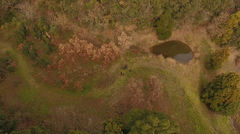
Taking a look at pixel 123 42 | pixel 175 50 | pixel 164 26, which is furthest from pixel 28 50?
pixel 175 50

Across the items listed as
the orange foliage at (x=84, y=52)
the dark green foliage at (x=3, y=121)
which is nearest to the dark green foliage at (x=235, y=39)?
the orange foliage at (x=84, y=52)

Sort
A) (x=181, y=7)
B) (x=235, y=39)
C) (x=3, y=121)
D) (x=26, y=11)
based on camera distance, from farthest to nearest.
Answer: (x=235, y=39), (x=181, y=7), (x=26, y=11), (x=3, y=121)

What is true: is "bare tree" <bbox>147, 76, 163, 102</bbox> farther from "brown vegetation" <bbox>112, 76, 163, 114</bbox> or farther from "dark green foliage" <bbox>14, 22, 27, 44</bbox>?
"dark green foliage" <bbox>14, 22, 27, 44</bbox>

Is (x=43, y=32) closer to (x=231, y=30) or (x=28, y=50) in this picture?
(x=28, y=50)

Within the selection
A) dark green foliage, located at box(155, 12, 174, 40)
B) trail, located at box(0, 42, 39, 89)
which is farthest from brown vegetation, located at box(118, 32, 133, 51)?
trail, located at box(0, 42, 39, 89)

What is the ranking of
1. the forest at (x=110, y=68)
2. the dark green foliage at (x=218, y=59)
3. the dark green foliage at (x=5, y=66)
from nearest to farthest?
1. the forest at (x=110, y=68)
2. the dark green foliage at (x=5, y=66)
3. the dark green foliage at (x=218, y=59)

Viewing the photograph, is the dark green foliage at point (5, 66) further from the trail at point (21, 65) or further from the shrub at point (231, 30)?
the shrub at point (231, 30)
